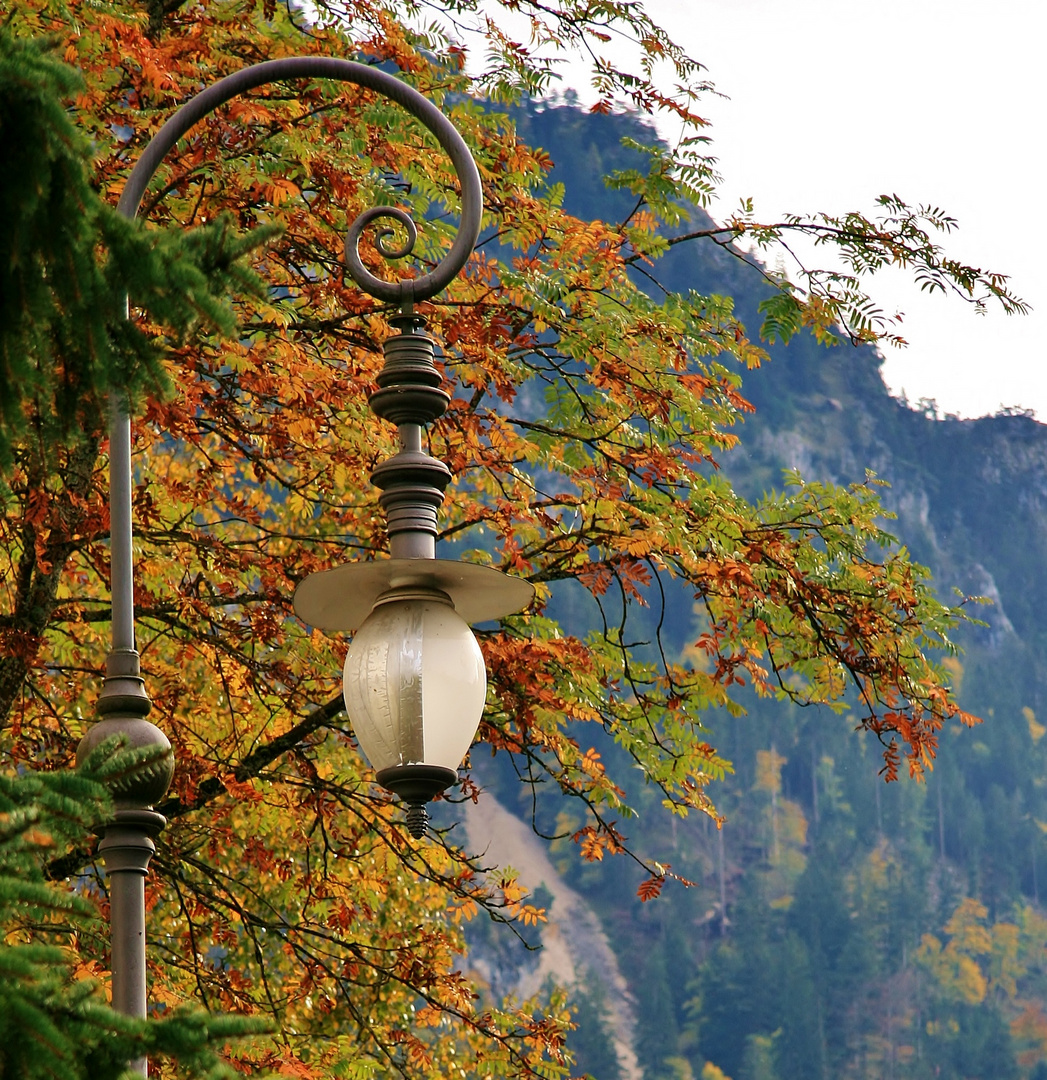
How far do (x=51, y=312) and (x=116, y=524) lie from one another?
1.52 m

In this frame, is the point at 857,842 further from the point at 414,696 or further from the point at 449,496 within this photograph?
the point at 414,696

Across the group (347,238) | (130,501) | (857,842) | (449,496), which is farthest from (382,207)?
(857,842)

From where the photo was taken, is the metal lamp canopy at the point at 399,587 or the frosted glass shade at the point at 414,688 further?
the metal lamp canopy at the point at 399,587

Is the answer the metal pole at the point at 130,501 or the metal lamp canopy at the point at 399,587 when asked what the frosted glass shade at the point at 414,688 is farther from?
the metal pole at the point at 130,501

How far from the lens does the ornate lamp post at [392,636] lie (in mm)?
3742

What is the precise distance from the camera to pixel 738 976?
105 m

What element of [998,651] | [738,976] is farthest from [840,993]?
[998,651]

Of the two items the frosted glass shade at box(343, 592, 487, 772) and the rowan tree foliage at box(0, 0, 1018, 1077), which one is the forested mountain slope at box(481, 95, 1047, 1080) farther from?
the frosted glass shade at box(343, 592, 487, 772)

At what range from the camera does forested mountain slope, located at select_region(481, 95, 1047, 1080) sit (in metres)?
103

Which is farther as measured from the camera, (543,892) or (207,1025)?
(543,892)

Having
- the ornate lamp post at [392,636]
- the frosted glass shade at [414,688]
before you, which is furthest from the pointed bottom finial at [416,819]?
the frosted glass shade at [414,688]

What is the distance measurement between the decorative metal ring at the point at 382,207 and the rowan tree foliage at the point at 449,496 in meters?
2.10

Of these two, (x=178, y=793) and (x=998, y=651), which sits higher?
(x=998, y=651)

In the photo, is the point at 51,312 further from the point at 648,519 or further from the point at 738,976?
the point at 738,976
